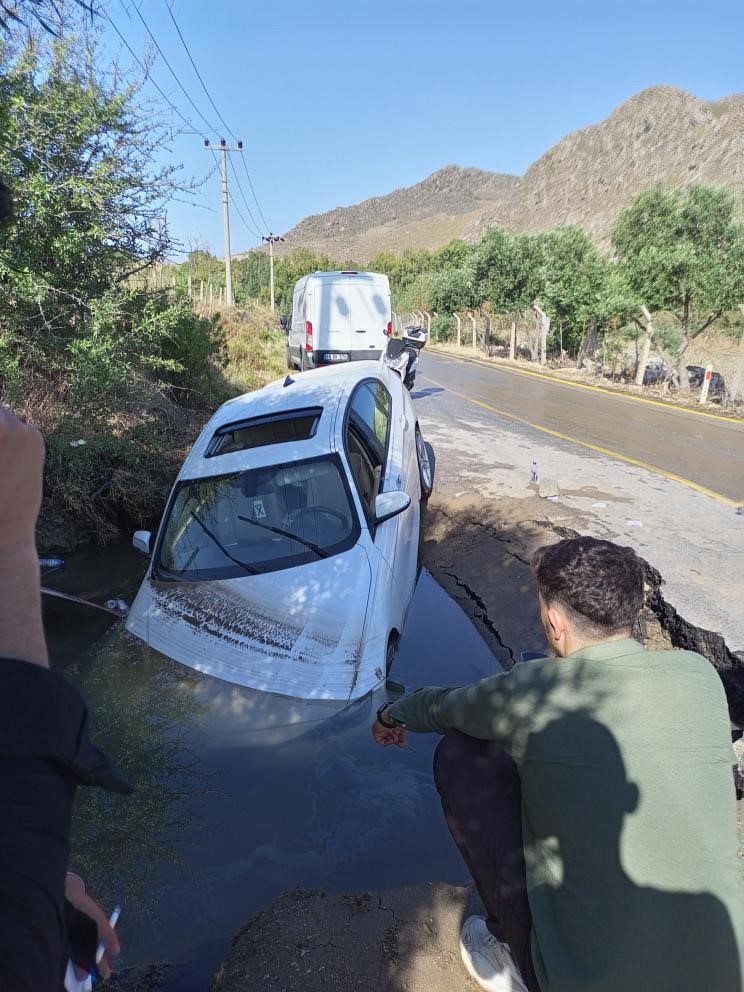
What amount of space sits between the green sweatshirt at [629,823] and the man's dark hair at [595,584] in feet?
0.26

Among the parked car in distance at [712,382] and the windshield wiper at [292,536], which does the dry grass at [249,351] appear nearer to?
the windshield wiper at [292,536]

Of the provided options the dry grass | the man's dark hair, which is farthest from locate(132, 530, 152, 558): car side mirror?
the dry grass

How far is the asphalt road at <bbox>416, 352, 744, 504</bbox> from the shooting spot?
8234mm

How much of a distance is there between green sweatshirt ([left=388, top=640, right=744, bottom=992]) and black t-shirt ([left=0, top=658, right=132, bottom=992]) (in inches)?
45.1

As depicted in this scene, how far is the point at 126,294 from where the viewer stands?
26.0 feet

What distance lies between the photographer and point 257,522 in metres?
4.23

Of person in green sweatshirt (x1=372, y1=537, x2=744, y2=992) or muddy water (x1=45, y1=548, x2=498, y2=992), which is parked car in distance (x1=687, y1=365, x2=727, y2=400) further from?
person in green sweatshirt (x1=372, y1=537, x2=744, y2=992)

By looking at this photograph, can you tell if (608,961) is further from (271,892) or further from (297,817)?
(297,817)

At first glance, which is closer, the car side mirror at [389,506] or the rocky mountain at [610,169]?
the car side mirror at [389,506]

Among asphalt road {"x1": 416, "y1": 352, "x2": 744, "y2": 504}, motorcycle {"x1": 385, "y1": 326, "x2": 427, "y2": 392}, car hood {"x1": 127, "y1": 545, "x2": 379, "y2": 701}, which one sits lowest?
car hood {"x1": 127, "y1": 545, "x2": 379, "y2": 701}

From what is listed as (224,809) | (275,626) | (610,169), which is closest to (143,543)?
(275,626)

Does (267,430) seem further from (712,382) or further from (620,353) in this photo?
(620,353)

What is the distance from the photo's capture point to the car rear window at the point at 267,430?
5020mm

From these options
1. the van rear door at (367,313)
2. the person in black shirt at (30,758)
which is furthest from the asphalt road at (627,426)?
the person in black shirt at (30,758)
